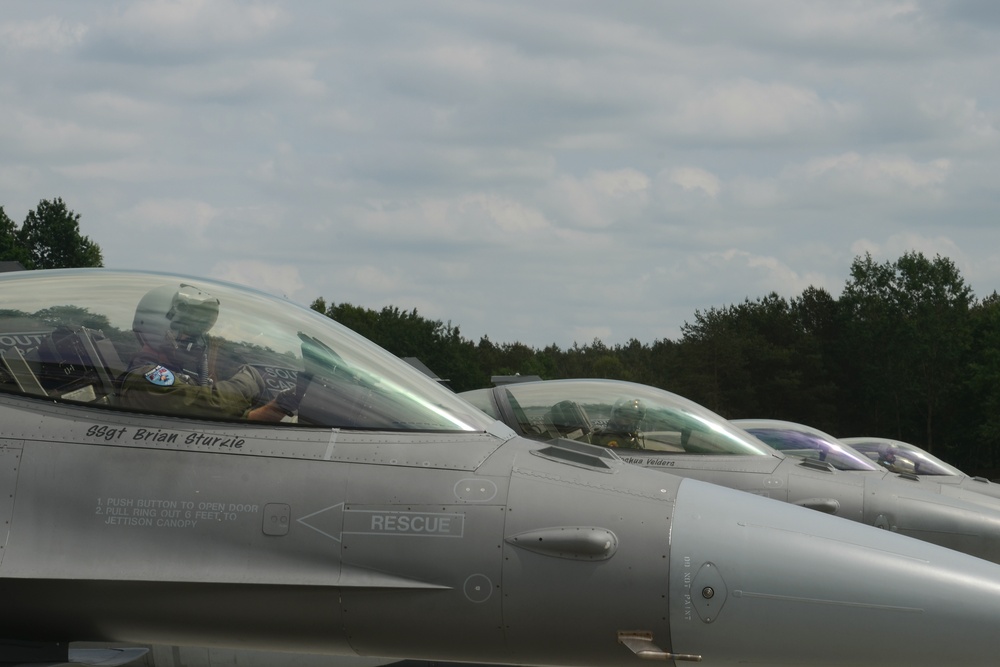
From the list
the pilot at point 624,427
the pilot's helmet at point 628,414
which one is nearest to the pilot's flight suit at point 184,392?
the pilot at point 624,427

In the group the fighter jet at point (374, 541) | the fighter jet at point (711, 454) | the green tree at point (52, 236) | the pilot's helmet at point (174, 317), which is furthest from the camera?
the green tree at point (52, 236)

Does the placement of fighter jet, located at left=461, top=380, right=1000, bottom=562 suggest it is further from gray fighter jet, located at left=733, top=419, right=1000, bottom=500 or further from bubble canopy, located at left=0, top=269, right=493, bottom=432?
bubble canopy, located at left=0, top=269, right=493, bottom=432

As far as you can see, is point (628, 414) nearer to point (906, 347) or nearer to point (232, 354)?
point (232, 354)

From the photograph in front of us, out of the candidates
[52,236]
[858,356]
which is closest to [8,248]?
[52,236]

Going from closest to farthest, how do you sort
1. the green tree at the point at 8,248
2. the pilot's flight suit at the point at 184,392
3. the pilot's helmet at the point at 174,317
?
the pilot's flight suit at the point at 184,392 → the pilot's helmet at the point at 174,317 → the green tree at the point at 8,248

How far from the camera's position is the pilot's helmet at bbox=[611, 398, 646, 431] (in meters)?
12.3

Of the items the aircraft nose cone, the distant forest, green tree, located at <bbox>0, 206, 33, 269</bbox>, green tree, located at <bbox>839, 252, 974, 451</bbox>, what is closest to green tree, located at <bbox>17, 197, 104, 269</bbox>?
green tree, located at <bbox>0, 206, 33, 269</bbox>

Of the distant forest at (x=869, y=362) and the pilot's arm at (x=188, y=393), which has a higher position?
the distant forest at (x=869, y=362)

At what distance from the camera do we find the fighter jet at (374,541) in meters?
5.50

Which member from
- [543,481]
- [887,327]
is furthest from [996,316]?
[543,481]

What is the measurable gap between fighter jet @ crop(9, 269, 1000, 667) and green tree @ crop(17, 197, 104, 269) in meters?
89.5

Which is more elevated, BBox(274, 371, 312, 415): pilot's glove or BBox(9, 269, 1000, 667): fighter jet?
BBox(274, 371, 312, 415): pilot's glove

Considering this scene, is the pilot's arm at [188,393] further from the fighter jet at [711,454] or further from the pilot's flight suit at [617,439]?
the pilot's flight suit at [617,439]

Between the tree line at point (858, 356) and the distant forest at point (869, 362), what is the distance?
8cm
